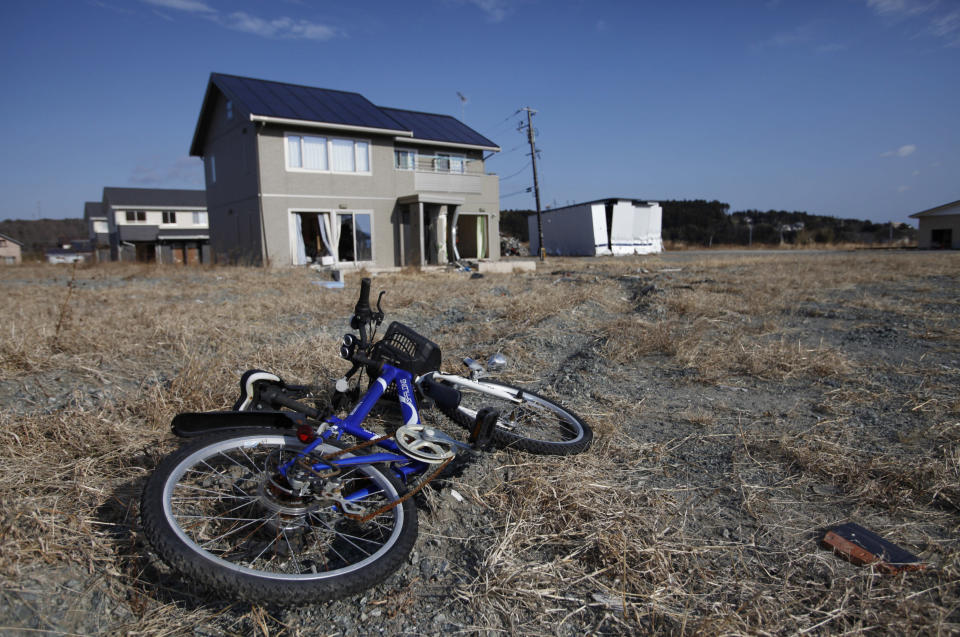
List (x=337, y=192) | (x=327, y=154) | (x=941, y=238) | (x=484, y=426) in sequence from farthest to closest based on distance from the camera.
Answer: (x=941, y=238), (x=337, y=192), (x=327, y=154), (x=484, y=426)

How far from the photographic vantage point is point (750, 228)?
48.5 meters

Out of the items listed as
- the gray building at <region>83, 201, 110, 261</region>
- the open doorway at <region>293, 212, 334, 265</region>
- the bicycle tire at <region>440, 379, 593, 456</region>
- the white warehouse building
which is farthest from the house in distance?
the bicycle tire at <region>440, 379, 593, 456</region>

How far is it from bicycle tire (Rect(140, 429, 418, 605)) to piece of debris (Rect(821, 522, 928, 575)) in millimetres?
1555

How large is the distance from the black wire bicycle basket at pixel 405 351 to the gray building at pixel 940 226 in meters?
42.3

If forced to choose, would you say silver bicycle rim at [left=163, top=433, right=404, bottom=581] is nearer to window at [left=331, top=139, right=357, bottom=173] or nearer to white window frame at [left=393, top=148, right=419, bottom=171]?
window at [left=331, top=139, right=357, bottom=173]

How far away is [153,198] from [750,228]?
178ft

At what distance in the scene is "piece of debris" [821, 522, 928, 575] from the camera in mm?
1769

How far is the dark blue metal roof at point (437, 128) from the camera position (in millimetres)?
21094

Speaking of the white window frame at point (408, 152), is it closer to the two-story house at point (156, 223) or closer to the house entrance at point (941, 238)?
the two-story house at point (156, 223)

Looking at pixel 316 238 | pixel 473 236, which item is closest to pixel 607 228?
pixel 473 236

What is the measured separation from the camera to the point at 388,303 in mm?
7867

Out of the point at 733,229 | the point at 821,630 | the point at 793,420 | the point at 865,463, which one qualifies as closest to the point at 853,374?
the point at 793,420

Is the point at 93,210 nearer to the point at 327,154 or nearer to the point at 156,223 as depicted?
the point at 156,223

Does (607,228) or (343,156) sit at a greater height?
(343,156)
